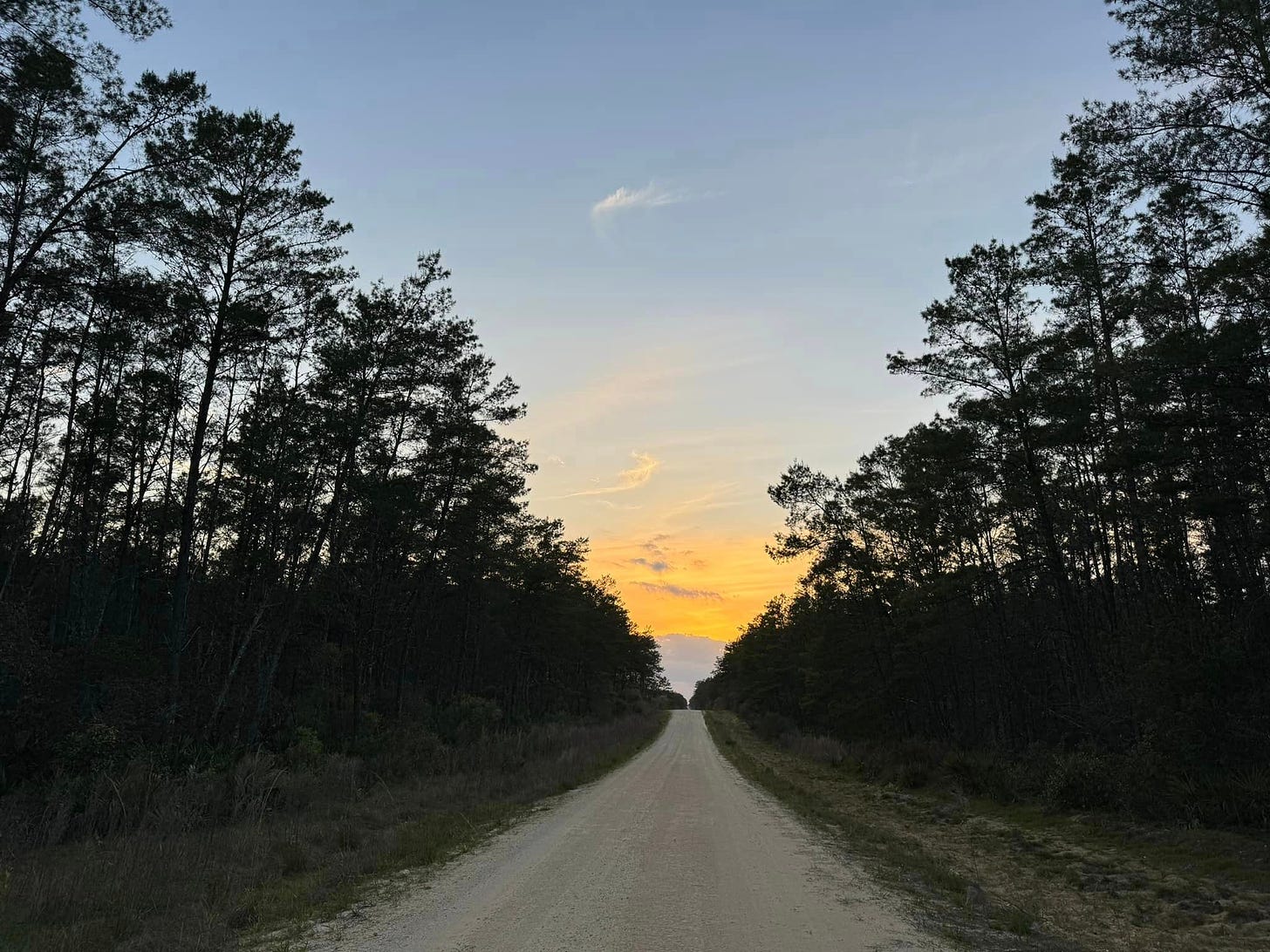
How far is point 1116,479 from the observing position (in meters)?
16.5

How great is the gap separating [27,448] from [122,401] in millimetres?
2626

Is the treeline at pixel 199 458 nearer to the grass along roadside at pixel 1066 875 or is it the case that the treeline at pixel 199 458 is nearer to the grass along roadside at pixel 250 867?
the grass along roadside at pixel 250 867

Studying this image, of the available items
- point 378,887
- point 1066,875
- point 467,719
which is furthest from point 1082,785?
point 467,719

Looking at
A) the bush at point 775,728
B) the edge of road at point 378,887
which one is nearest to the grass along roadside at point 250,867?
the edge of road at point 378,887

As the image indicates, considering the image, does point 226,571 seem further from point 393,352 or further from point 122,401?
point 393,352

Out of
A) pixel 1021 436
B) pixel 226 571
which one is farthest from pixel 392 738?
pixel 1021 436

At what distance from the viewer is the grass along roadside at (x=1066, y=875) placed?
6668 mm

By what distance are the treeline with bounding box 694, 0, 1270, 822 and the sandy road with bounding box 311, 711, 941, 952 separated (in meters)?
7.20

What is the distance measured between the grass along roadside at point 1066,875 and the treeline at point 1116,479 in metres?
1.57

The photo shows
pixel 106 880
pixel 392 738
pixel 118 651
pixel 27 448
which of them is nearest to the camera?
pixel 106 880

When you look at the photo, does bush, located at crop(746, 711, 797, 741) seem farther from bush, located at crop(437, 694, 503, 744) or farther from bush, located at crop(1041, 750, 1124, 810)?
bush, located at crop(1041, 750, 1124, 810)

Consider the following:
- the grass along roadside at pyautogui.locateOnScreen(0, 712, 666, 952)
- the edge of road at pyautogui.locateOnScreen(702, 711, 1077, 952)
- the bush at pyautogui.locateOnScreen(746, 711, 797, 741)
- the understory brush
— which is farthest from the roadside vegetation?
the bush at pyautogui.locateOnScreen(746, 711, 797, 741)

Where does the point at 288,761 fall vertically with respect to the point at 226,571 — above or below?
below

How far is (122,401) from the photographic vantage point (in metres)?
21.0
